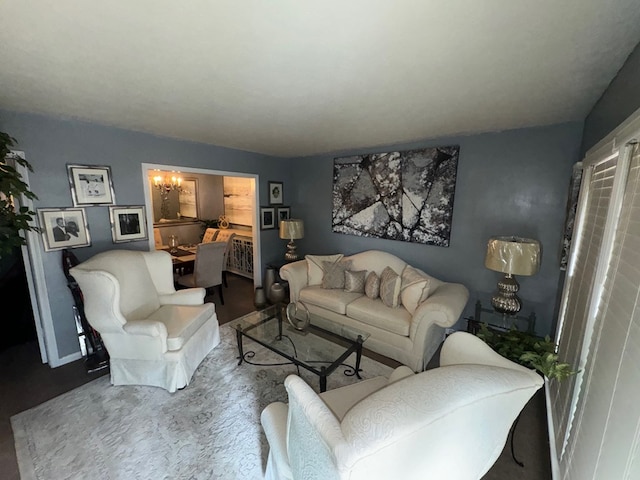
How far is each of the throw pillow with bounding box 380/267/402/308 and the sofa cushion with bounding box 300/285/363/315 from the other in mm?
355

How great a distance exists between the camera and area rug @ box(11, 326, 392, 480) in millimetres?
1523

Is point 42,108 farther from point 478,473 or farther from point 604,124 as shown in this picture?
point 604,124

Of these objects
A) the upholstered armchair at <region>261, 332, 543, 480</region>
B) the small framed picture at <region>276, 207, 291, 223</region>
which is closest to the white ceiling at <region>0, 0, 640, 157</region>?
the upholstered armchair at <region>261, 332, 543, 480</region>

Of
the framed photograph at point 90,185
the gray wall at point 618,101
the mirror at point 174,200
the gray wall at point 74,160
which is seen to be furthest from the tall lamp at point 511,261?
the mirror at point 174,200

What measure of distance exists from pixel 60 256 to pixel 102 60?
205cm

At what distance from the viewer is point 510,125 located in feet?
7.99

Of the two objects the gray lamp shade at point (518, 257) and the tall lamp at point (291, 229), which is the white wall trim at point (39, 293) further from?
the gray lamp shade at point (518, 257)

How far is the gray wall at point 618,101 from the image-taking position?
115 centimetres

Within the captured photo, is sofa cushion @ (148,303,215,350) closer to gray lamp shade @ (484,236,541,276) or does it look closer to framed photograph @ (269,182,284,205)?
framed photograph @ (269,182,284,205)

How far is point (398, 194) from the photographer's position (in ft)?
10.8

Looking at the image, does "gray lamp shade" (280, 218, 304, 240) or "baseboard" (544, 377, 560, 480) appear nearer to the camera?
"baseboard" (544, 377, 560, 480)

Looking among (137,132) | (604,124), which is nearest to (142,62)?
(137,132)

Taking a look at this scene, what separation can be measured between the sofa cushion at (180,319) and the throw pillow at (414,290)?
207 cm

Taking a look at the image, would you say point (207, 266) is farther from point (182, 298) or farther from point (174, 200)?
point (174, 200)
